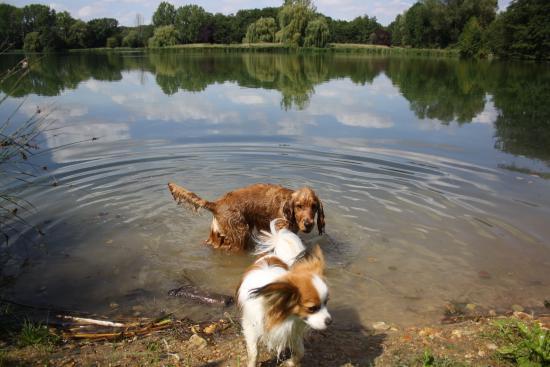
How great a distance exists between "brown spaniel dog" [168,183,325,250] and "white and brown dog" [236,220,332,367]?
2.35 metres

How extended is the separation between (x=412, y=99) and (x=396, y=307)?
18466 millimetres

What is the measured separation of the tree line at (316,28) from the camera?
61.8m

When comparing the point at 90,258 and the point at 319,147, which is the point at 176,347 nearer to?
the point at 90,258

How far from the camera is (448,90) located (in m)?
24.5

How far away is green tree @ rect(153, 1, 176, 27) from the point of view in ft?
468

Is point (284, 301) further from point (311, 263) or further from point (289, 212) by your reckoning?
point (289, 212)

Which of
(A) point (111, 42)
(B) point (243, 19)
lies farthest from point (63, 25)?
(B) point (243, 19)

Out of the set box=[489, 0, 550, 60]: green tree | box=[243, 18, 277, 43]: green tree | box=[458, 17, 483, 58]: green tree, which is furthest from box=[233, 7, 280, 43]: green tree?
box=[489, 0, 550, 60]: green tree

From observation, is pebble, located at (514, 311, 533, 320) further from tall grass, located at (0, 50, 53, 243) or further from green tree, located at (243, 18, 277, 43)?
green tree, located at (243, 18, 277, 43)

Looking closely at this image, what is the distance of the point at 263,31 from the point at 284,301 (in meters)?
Answer: 102

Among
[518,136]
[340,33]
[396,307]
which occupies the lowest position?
[396,307]

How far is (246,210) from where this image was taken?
714 cm

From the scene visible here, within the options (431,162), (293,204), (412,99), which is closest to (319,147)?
(431,162)

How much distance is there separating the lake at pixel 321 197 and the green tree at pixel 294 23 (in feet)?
207
